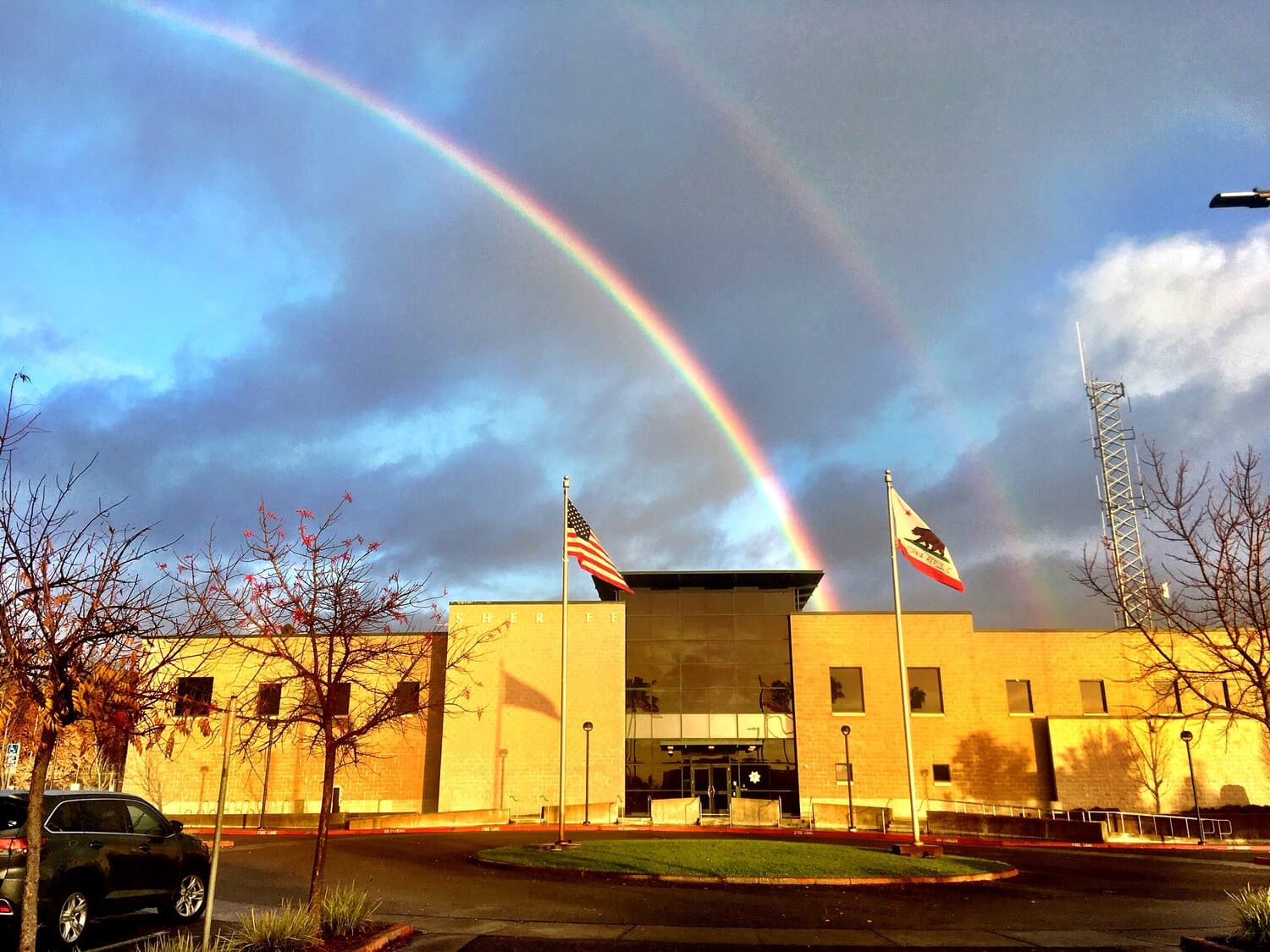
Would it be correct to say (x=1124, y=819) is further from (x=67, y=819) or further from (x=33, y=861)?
(x=33, y=861)

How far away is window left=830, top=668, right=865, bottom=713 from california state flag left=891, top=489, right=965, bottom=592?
68.1 ft

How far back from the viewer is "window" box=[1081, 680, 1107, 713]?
4281cm

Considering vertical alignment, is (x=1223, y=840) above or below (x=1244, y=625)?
below

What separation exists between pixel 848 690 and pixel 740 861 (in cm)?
2425

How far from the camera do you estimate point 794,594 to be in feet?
145

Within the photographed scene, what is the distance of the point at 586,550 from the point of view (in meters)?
26.4

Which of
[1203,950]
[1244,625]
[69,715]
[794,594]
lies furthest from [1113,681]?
[69,715]

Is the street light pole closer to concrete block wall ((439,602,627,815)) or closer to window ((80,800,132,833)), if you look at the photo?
concrete block wall ((439,602,627,815))

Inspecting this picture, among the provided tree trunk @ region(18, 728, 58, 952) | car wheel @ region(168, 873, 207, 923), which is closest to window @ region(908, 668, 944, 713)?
car wheel @ region(168, 873, 207, 923)

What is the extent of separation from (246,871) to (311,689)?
361 inches

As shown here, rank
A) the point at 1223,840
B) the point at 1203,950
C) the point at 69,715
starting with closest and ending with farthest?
the point at 69,715, the point at 1203,950, the point at 1223,840

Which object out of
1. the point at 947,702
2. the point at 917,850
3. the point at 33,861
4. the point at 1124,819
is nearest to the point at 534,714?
the point at 947,702

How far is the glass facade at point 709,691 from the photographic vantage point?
4200 cm

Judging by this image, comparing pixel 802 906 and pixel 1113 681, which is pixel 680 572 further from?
pixel 802 906
